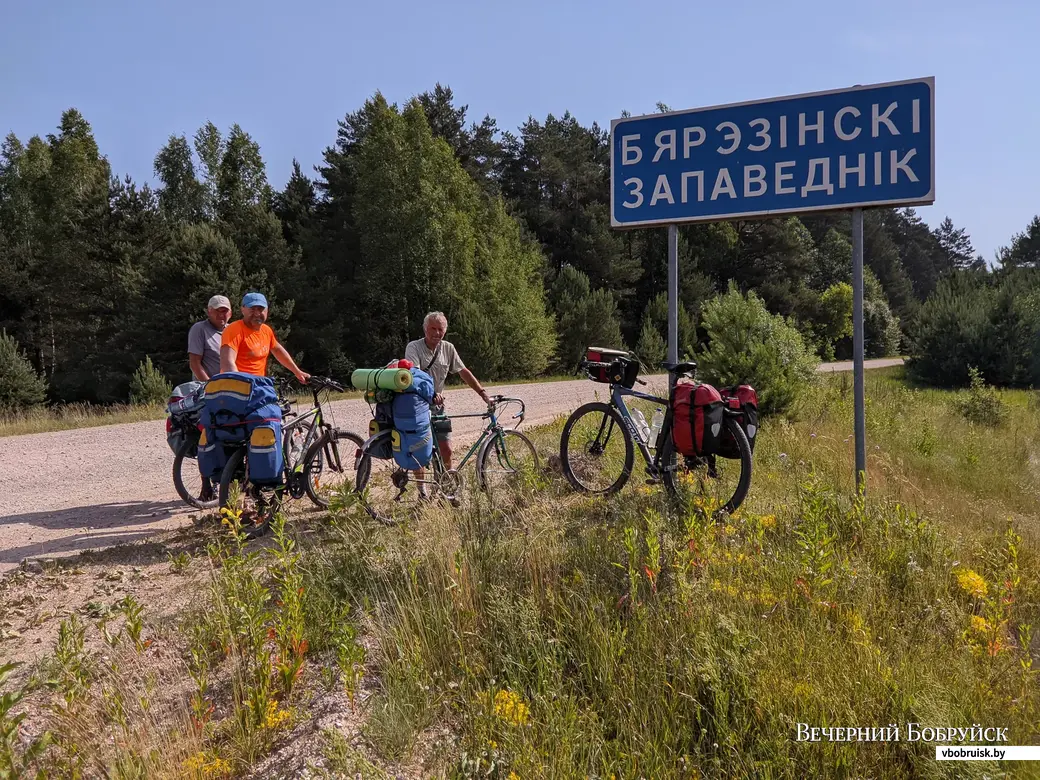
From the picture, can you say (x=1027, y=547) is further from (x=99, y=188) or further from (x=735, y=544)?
(x=99, y=188)

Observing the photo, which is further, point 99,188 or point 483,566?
point 99,188

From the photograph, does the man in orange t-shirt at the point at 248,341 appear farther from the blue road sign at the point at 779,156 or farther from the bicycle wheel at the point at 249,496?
the blue road sign at the point at 779,156

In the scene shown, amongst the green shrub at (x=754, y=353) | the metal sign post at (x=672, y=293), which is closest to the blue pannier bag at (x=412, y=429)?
the metal sign post at (x=672, y=293)

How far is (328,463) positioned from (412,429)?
3.46ft

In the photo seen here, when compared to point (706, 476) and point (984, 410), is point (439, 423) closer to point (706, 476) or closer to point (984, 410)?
point (706, 476)

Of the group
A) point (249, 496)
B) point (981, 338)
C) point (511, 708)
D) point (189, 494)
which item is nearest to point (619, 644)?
point (511, 708)

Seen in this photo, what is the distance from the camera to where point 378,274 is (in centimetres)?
3316

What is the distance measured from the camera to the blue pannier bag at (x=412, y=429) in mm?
5215

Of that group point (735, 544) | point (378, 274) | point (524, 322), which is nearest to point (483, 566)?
point (735, 544)

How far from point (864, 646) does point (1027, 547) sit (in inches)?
109

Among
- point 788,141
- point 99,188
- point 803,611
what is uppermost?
point 99,188

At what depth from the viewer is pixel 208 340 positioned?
6.40 metres

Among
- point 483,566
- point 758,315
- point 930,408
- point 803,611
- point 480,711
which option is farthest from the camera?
point 930,408

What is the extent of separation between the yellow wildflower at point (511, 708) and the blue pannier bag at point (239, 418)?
2958 mm
